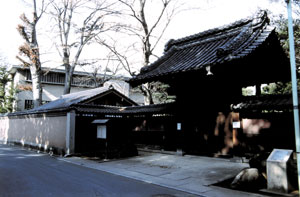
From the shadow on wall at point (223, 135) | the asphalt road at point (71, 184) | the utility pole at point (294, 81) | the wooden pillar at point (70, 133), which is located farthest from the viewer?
the wooden pillar at point (70, 133)

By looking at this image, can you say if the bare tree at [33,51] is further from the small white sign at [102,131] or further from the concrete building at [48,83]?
the small white sign at [102,131]

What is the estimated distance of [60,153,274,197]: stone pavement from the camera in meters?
7.30

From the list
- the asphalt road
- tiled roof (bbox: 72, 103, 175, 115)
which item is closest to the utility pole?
the asphalt road

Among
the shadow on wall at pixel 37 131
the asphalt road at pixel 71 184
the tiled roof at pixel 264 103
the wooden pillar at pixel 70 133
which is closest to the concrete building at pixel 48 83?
the shadow on wall at pixel 37 131

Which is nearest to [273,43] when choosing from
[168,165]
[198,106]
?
[198,106]

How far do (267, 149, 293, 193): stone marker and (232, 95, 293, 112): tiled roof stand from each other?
3.33 metres

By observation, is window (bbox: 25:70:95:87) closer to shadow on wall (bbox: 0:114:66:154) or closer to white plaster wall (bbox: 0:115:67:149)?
white plaster wall (bbox: 0:115:67:149)

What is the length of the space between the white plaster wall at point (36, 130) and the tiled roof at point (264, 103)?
11.5 meters

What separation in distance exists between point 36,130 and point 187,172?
50.0 feet

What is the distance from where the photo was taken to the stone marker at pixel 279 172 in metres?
6.51

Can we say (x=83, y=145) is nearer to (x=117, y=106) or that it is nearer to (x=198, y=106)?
(x=117, y=106)

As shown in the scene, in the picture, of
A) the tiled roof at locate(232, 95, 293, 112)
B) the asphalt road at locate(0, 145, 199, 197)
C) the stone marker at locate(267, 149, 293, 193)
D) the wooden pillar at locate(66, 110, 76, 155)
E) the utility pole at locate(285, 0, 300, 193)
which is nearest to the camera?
the utility pole at locate(285, 0, 300, 193)

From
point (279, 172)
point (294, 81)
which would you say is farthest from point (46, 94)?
point (294, 81)

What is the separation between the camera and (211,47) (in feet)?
38.7
